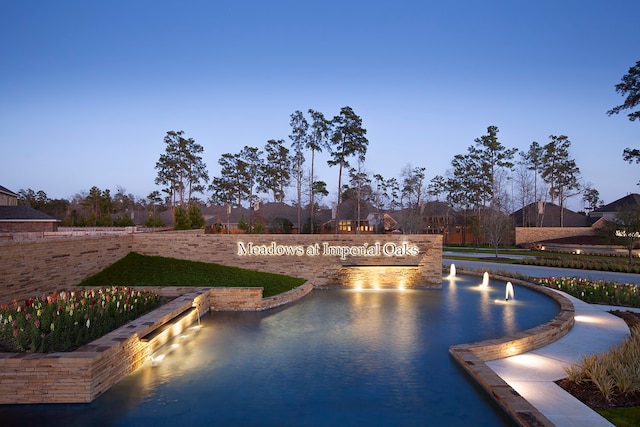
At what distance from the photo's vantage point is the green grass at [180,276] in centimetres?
1445

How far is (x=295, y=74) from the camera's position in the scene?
2872 centimetres

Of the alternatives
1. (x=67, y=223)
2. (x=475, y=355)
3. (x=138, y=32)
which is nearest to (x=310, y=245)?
(x=475, y=355)

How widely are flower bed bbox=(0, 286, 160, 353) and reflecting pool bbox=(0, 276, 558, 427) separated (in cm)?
127

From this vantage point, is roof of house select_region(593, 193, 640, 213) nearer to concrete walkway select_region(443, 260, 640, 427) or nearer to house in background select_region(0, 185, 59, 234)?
concrete walkway select_region(443, 260, 640, 427)

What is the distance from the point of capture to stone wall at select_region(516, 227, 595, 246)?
42781 mm

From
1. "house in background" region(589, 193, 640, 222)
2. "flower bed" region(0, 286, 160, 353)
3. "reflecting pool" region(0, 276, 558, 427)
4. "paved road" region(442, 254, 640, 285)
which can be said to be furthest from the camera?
"house in background" region(589, 193, 640, 222)

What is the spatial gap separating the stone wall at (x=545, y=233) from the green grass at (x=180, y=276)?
37026 mm

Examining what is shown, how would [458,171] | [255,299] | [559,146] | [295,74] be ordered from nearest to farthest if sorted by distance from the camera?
[255,299] < [295,74] < [559,146] < [458,171]

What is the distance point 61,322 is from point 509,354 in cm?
1005

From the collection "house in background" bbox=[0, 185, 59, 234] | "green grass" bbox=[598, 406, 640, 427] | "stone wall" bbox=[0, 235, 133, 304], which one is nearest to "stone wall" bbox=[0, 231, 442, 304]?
"stone wall" bbox=[0, 235, 133, 304]

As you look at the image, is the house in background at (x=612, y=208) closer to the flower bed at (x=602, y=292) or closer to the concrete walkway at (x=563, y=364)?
the flower bed at (x=602, y=292)

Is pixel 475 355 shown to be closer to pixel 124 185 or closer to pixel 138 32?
pixel 138 32

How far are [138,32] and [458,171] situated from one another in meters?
46.3

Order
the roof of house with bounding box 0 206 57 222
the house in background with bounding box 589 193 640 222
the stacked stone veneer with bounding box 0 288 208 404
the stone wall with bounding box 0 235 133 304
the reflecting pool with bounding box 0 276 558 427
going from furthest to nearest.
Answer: the house in background with bounding box 589 193 640 222 < the roof of house with bounding box 0 206 57 222 < the stone wall with bounding box 0 235 133 304 < the stacked stone veneer with bounding box 0 288 208 404 < the reflecting pool with bounding box 0 276 558 427
